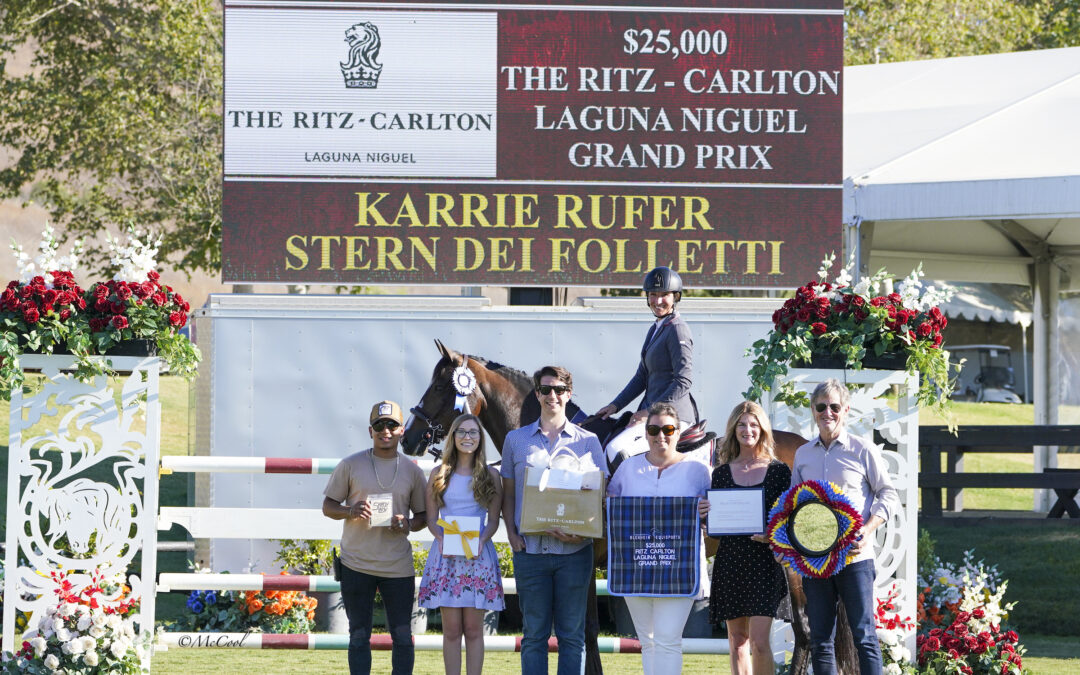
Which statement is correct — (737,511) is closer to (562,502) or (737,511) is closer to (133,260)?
(562,502)

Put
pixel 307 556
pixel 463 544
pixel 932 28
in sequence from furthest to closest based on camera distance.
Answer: pixel 932 28, pixel 307 556, pixel 463 544

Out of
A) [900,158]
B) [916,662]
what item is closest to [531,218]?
[900,158]

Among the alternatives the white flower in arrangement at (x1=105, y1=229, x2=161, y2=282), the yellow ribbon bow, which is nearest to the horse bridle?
the yellow ribbon bow

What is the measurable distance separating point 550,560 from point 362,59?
18.4 ft

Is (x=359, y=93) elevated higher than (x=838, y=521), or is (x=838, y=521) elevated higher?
(x=359, y=93)

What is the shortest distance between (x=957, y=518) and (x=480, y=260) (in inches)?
218

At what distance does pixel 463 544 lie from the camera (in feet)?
22.3

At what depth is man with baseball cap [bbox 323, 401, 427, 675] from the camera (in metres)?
6.88

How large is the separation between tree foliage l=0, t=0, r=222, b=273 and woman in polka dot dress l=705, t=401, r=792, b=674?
15.3m

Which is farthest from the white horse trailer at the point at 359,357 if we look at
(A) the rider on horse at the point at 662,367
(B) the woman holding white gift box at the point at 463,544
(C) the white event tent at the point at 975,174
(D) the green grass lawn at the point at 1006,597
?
(B) the woman holding white gift box at the point at 463,544

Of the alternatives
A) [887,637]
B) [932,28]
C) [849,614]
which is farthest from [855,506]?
[932,28]

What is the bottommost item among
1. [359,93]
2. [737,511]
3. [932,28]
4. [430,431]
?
[737,511]

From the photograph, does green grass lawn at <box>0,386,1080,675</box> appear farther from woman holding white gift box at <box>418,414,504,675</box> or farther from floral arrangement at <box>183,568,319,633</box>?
woman holding white gift box at <box>418,414,504,675</box>

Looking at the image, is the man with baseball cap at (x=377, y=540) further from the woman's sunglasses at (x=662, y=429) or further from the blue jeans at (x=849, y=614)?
the blue jeans at (x=849, y=614)
